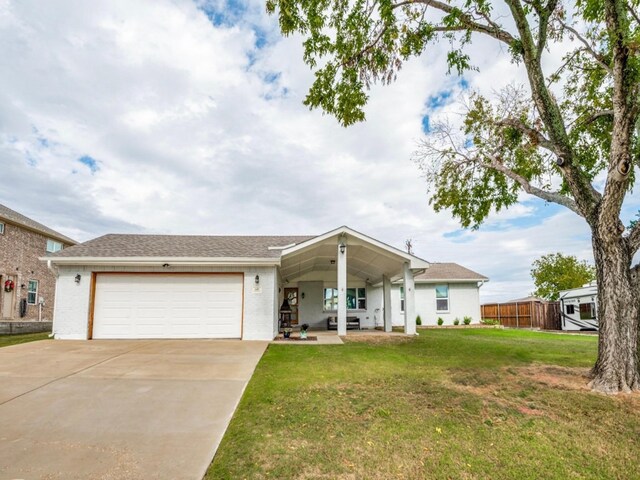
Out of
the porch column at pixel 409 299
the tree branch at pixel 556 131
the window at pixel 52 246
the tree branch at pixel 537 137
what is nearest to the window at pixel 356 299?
the porch column at pixel 409 299

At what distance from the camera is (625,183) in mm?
6156

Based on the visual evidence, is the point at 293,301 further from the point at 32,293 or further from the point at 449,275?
the point at 32,293

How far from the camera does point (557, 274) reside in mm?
33000

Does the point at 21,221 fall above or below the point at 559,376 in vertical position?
above

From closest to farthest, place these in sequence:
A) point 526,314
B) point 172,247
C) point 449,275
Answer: point 172,247, point 449,275, point 526,314

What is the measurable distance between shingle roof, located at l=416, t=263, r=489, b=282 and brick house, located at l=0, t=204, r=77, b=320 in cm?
2202

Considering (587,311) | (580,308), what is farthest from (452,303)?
(587,311)

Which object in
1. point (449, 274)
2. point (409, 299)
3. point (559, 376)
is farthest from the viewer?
point (449, 274)

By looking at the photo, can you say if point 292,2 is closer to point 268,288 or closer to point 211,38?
Result: point 211,38

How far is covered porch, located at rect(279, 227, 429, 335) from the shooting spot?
44.4 ft

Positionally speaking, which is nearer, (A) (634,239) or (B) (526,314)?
(A) (634,239)

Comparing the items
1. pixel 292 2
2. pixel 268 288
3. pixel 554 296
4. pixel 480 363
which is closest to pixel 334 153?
pixel 268 288

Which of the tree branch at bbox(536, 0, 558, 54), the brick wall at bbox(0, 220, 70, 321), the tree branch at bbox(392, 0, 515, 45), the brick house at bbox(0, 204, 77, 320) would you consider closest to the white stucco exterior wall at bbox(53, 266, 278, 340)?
the tree branch at bbox(392, 0, 515, 45)

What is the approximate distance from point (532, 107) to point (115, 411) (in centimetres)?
1115
